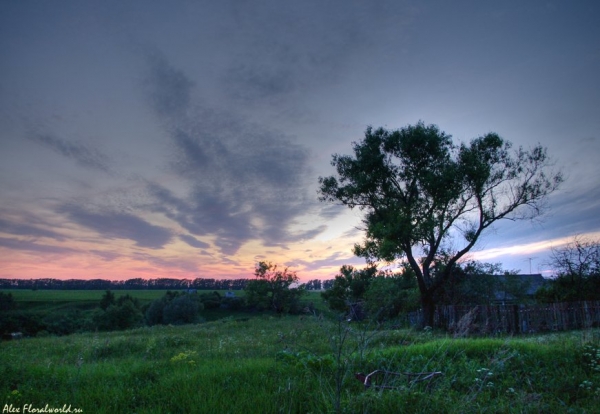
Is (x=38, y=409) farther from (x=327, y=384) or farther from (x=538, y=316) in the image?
(x=538, y=316)

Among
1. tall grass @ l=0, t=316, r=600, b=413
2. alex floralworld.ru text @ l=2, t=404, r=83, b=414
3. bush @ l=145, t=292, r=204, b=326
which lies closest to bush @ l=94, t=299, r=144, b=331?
bush @ l=145, t=292, r=204, b=326

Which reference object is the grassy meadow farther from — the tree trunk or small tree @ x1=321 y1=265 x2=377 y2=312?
small tree @ x1=321 y1=265 x2=377 y2=312

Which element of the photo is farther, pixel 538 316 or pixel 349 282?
pixel 349 282

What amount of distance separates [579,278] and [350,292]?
34966 mm

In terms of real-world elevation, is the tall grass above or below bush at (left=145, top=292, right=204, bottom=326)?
above

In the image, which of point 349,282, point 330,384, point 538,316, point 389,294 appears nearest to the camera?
point 330,384

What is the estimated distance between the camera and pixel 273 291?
200ft

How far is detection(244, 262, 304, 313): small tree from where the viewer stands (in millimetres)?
60594

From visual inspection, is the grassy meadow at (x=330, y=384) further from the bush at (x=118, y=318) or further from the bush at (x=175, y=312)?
the bush at (x=175, y=312)

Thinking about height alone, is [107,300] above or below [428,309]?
below

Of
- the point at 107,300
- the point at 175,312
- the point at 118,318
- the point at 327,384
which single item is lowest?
the point at 118,318

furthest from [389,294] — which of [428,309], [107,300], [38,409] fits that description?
[107,300]

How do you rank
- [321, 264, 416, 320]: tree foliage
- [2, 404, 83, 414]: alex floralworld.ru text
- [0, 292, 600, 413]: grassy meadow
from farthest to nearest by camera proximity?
[321, 264, 416, 320]: tree foliage, [2, 404, 83, 414]: alex floralworld.ru text, [0, 292, 600, 413]: grassy meadow

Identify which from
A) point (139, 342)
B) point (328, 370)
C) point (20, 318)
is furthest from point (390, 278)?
point (20, 318)
